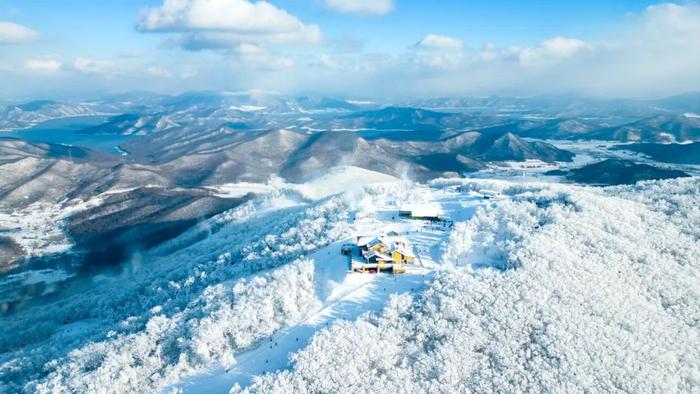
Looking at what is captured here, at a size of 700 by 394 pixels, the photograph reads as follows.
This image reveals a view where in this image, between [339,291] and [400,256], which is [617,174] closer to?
[400,256]

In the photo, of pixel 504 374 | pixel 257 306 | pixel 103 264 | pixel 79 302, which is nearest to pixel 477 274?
pixel 504 374

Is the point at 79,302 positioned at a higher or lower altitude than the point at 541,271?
lower

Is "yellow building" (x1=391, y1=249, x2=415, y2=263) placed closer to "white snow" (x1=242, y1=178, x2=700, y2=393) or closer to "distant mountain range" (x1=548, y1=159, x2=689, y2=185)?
"white snow" (x1=242, y1=178, x2=700, y2=393)

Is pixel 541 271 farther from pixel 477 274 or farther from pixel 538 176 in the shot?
pixel 538 176

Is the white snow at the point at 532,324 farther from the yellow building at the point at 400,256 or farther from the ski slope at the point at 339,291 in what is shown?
the yellow building at the point at 400,256

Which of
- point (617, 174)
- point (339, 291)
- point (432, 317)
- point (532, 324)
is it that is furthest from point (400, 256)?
point (617, 174)

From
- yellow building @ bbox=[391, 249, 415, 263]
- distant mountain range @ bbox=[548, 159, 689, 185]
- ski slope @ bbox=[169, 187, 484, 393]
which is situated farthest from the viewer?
distant mountain range @ bbox=[548, 159, 689, 185]

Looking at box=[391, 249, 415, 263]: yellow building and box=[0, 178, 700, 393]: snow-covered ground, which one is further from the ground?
box=[391, 249, 415, 263]: yellow building

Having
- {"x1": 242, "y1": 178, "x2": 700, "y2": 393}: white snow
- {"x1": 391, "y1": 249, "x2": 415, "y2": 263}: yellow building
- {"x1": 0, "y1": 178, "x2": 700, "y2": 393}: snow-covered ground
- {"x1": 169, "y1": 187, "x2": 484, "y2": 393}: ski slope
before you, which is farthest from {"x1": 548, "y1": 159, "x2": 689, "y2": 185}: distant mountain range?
{"x1": 391, "y1": 249, "x2": 415, "y2": 263}: yellow building
